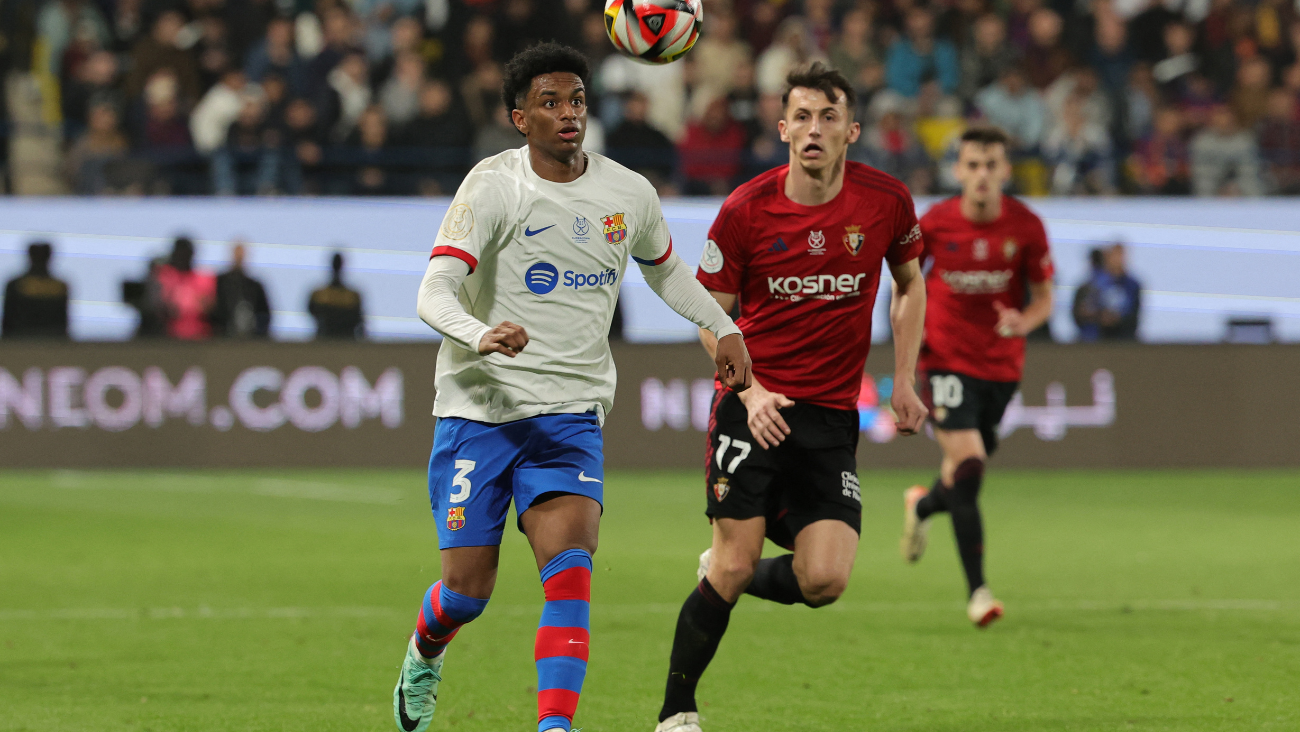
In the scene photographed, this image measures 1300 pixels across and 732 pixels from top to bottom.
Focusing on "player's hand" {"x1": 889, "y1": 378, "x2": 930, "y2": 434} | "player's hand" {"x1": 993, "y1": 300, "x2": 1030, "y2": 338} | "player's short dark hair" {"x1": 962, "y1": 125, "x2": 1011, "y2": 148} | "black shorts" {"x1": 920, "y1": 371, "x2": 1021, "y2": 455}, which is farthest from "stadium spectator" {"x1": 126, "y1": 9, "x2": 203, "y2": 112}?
"player's hand" {"x1": 889, "y1": 378, "x2": 930, "y2": 434}

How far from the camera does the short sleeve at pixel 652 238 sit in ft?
17.4

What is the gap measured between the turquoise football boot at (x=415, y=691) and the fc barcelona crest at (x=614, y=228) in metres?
1.51

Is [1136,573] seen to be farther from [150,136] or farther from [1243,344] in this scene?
[150,136]

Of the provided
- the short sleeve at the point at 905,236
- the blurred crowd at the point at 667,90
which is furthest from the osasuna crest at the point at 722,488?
the blurred crowd at the point at 667,90

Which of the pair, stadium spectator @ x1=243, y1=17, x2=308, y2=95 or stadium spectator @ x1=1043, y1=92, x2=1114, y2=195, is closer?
stadium spectator @ x1=1043, y1=92, x2=1114, y2=195

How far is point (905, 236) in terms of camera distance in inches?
239

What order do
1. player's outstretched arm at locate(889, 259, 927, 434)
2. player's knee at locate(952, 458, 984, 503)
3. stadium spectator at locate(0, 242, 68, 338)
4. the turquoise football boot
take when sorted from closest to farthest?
the turquoise football boot → player's outstretched arm at locate(889, 259, 927, 434) → player's knee at locate(952, 458, 984, 503) → stadium spectator at locate(0, 242, 68, 338)

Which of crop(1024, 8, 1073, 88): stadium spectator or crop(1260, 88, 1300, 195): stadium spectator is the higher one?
crop(1024, 8, 1073, 88): stadium spectator

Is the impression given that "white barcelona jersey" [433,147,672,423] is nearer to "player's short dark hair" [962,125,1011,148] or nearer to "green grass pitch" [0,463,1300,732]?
"green grass pitch" [0,463,1300,732]

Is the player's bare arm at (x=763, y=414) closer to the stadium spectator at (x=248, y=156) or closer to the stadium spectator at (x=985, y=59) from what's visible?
the stadium spectator at (x=248, y=156)

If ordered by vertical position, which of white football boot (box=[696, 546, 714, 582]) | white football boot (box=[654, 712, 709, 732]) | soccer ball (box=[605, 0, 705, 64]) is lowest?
white football boot (box=[654, 712, 709, 732])

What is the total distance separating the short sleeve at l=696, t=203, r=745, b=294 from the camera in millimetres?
5902

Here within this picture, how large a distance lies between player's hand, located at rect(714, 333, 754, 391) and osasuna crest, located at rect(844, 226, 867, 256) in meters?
0.93

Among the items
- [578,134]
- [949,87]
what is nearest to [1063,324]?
[949,87]
